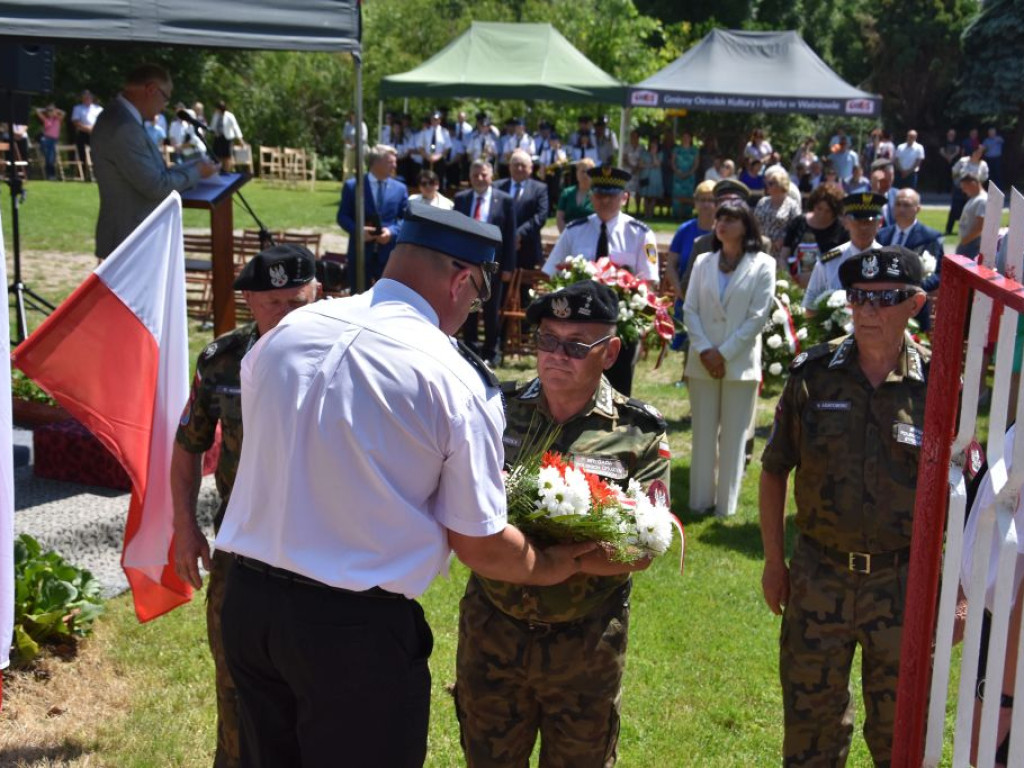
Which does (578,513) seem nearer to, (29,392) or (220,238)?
(220,238)

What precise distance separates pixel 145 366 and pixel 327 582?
271 cm

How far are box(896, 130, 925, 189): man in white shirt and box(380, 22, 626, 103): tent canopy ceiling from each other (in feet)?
32.7

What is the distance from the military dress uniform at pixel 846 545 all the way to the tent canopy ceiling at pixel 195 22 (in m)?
3.39

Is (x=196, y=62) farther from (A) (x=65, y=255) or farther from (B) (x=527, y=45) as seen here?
(A) (x=65, y=255)

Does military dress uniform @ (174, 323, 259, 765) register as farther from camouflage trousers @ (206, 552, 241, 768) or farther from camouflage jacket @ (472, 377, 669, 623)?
camouflage jacket @ (472, 377, 669, 623)

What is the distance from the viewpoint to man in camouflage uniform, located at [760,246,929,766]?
4012mm

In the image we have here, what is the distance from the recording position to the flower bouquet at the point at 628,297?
26.7 ft

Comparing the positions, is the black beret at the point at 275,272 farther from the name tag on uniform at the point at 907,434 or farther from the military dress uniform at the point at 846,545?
the name tag on uniform at the point at 907,434

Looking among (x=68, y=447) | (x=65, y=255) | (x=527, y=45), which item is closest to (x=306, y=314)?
(x=68, y=447)

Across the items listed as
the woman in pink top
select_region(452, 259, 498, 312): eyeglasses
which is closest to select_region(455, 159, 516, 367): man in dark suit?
select_region(452, 259, 498, 312): eyeglasses

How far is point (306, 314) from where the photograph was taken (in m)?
2.90


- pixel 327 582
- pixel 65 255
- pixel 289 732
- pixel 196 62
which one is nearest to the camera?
pixel 327 582

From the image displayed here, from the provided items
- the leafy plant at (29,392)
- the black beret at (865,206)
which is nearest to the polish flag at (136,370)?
the leafy plant at (29,392)

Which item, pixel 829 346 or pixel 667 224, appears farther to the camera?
pixel 667 224
